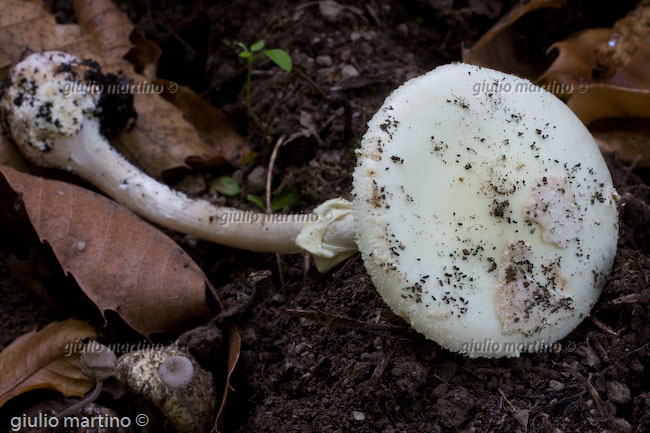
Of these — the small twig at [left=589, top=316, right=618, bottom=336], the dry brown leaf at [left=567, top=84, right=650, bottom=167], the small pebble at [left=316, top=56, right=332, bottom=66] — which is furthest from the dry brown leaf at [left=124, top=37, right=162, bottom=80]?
the small twig at [left=589, top=316, right=618, bottom=336]

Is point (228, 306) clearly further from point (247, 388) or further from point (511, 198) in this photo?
point (511, 198)

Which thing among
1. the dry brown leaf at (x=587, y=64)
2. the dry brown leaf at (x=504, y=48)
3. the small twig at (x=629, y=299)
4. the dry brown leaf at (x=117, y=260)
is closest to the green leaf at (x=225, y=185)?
the dry brown leaf at (x=117, y=260)

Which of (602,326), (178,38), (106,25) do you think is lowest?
(602,326)

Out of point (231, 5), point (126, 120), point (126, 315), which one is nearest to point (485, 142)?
point (126, 315)

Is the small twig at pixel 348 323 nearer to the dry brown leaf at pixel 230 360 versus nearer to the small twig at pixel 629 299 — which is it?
the dry brown leaf at pixel 230 360

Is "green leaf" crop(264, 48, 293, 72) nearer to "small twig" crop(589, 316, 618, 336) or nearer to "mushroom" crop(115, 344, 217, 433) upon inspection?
"mushroom" crop(115, 344, 217, 433)

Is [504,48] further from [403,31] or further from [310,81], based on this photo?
[310,81]

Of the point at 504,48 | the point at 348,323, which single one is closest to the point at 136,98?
the point at 348,323

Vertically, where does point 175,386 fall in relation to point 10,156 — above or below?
below
